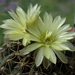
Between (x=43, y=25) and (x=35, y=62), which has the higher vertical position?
(x=43, y=25)

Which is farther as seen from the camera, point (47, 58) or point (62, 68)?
point (62, 68)

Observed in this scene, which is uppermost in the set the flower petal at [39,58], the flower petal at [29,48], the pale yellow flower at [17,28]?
the pale yellow flower at [17,28]

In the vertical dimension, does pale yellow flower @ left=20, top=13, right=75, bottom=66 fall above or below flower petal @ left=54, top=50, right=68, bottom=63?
above

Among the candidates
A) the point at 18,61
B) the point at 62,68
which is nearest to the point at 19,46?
the point at 18,61

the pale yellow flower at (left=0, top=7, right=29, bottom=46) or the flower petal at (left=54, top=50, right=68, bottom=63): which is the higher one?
the pale yellow flower at (left=0, top=7, right=29, bottom=46)

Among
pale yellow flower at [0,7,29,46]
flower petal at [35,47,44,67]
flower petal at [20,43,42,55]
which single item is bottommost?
flower petal at [35,47,44,67]

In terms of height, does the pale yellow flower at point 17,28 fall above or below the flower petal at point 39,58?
above

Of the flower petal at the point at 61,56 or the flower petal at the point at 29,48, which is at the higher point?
the flower petal at the point at 29,48

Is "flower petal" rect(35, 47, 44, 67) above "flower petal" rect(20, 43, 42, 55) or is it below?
below

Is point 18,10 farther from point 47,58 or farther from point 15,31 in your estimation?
point 47,58

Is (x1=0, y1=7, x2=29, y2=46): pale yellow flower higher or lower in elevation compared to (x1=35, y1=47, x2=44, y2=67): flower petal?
higher
